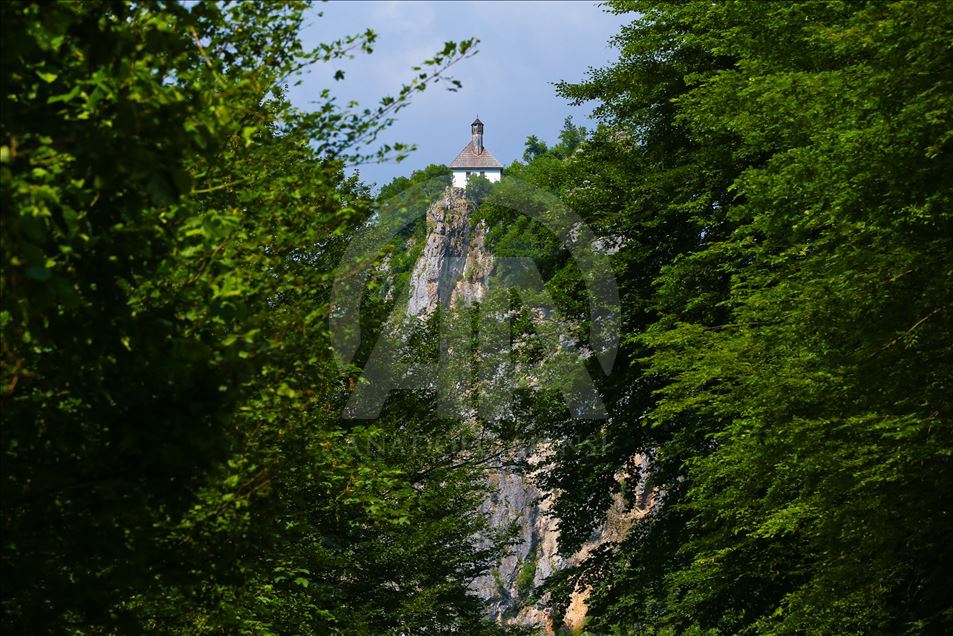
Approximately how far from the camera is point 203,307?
21.4ft

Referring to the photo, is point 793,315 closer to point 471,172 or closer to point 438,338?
point 438,338

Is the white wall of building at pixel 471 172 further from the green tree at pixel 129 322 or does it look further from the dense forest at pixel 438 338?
the green tree at pixel 129 322

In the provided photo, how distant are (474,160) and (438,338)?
4701 inches

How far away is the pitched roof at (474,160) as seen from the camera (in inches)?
5669

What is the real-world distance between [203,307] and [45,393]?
98 cm

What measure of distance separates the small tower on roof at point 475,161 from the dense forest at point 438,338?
115m

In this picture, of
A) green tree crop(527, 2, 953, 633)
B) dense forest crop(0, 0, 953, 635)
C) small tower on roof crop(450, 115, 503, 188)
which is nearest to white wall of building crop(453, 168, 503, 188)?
small tower on roof crop(450, 115, 503, 188)

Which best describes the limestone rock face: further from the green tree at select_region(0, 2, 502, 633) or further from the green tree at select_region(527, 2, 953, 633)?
the green tree at select_region(0, 2, 502, 633)

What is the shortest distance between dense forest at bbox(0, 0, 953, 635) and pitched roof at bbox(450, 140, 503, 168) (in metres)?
116

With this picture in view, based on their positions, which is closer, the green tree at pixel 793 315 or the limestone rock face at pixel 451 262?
the green tree at pixel 793 315

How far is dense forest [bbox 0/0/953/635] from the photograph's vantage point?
547 cm

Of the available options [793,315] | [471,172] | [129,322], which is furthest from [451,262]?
[129,322]

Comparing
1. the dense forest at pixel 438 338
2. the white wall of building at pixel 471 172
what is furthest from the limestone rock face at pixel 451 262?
the dense forest at pixel 438 338

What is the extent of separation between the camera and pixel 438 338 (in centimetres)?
2752
